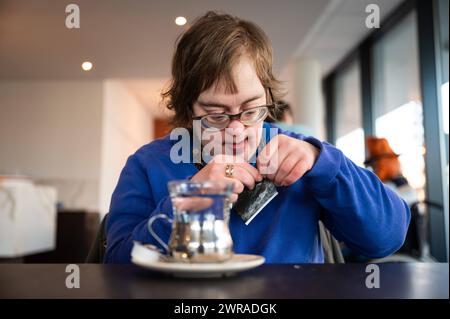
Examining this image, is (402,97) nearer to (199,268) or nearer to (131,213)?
(131,213)

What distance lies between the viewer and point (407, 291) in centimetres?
38

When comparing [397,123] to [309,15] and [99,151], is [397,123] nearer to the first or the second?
[309,15]

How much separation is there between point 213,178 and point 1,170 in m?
4.07

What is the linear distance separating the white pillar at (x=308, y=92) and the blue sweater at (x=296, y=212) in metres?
3.98

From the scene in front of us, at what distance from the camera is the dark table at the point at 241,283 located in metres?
0.36

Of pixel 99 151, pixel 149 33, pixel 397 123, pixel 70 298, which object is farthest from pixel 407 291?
pixel 99 151

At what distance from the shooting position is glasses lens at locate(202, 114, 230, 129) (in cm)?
76

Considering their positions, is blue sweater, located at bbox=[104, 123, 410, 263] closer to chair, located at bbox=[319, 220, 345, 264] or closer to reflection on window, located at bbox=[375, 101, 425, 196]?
chair, located at bbox=[319, 220, 345, 264]

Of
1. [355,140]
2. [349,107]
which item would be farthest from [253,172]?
[349,107]

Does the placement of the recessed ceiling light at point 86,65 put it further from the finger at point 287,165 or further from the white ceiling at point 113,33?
the finger at point 287,165

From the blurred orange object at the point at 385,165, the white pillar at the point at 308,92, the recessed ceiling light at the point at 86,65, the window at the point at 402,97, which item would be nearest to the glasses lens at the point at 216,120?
the recessed ceiling light at the point at 86,65

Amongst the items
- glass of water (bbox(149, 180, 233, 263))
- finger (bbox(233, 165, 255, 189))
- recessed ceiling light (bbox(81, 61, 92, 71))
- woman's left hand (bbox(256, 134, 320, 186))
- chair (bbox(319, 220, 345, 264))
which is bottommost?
chair (bbox(319, 220, 345, 264))

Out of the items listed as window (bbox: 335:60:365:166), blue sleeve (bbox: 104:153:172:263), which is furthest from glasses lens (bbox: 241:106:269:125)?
window (bbox: 335:60:365:166)
